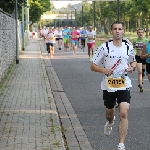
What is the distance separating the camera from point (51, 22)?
19150 centimetres

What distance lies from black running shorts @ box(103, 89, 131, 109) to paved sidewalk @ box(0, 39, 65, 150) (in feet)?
2.87

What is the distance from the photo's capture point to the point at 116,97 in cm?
767

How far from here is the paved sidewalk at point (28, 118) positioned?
24.7ft

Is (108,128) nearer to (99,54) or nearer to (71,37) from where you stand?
(99,54)

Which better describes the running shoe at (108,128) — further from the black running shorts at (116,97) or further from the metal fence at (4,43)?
the metal fence at (4,43)

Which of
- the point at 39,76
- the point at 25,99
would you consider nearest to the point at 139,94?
the point at 25,99

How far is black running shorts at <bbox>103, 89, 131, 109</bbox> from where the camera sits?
7.48 meters

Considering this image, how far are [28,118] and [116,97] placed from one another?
2.45m

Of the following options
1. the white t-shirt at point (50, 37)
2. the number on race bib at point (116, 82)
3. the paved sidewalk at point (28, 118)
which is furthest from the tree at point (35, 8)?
the number on race bib at point (116, 82)

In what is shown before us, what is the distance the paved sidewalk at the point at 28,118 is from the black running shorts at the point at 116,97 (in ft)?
2.87

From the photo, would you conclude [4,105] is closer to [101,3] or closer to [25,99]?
[25,99]

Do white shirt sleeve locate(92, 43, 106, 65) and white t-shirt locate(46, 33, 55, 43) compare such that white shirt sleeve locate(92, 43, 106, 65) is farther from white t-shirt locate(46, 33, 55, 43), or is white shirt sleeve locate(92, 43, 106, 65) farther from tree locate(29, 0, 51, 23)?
tree locate(29, 0, 51, 23)

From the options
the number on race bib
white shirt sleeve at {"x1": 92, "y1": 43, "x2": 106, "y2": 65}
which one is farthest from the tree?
the number on race bib

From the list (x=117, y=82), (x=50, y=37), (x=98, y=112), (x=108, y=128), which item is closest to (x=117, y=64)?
(x=117, y=82)
